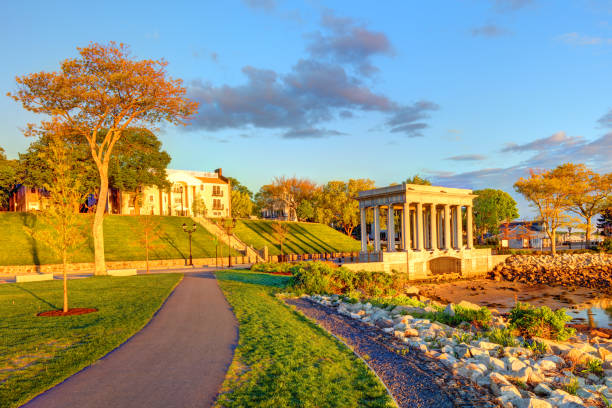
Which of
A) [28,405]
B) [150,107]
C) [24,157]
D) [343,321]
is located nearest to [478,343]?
[343,321]

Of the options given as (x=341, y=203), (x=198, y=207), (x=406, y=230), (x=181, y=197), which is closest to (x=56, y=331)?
(x=406, y=230)

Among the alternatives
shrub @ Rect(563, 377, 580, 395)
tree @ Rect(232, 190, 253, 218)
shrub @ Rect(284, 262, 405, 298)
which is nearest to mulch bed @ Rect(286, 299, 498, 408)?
shrub @ Rect(563, 377, 580, 395)

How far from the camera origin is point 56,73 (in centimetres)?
2791

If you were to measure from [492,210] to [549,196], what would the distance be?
101ft

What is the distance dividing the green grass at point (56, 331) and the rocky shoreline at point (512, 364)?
341 inches

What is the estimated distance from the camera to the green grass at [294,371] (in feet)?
22.7

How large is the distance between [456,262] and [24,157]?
65612mm

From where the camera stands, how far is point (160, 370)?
840cm

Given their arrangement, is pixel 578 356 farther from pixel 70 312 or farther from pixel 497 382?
pixel 70 312

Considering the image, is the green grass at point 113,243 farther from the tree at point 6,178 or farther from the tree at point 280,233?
the tree at point 6,178

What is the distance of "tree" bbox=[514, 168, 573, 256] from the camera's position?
54.8 m

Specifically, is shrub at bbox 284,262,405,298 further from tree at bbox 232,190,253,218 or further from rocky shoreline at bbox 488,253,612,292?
tree at bbox 232,190,253,218

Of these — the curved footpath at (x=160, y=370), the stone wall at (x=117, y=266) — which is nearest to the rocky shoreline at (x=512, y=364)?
the curved footpath at (x=160, y=370)

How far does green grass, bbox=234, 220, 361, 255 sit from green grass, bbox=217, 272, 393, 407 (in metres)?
42.3
